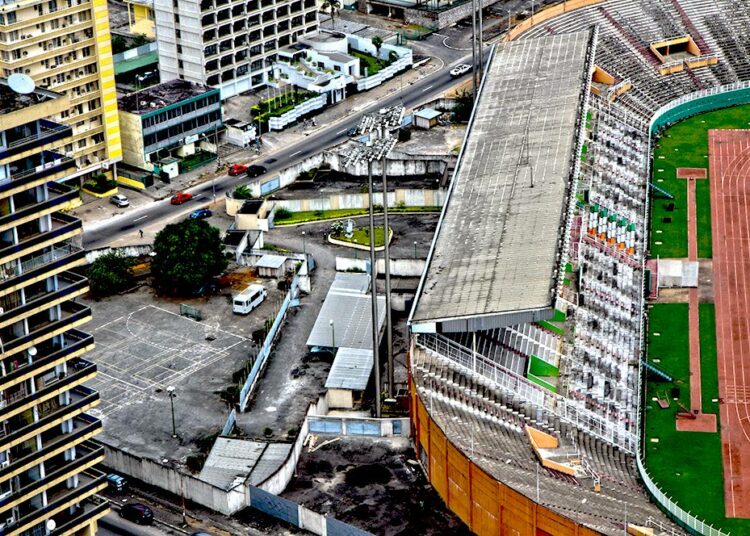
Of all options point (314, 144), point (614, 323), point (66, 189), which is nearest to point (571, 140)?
point (614, 323)

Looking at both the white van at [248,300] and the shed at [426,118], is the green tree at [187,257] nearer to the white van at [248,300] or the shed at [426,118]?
the white van at [248,300]

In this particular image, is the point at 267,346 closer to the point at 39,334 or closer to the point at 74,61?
the point at 39,334

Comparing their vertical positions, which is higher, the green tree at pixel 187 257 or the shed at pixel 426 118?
the shed at pixel 426 118

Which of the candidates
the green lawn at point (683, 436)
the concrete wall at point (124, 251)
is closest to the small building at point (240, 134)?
the concrete wall at point (124, 251)

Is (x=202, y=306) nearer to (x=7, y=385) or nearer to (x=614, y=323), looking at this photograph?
(x=614, y=323)

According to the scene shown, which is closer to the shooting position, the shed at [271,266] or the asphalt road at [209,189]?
the shed at [271,266]

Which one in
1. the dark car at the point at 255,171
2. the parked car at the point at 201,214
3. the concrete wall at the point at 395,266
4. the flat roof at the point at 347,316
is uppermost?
the dark car at the point at 255,171
